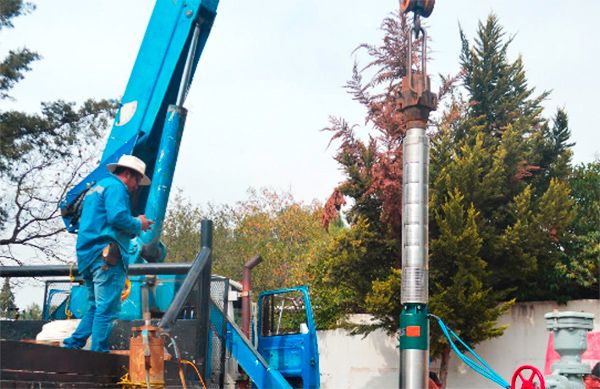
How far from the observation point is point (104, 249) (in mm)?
5828

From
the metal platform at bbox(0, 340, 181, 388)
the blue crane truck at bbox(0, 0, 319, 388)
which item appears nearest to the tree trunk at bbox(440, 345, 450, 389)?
the blue crane truck at bbox(0, 0, 319, 388)

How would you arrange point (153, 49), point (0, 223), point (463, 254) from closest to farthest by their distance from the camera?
point (153, 49) < point (463, 254) < point (0, 223)

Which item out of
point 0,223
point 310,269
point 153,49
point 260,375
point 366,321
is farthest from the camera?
point 310,269

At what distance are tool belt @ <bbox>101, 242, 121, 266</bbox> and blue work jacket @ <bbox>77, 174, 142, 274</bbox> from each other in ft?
0.20

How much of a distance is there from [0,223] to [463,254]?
1158cm

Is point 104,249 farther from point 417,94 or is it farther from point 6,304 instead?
point 6,304

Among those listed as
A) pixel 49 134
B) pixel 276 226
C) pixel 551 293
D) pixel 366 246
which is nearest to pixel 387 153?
pixel 366 246

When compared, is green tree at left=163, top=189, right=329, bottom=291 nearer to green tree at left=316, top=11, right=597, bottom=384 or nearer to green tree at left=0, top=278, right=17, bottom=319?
green tree at left=316, top=11, right=597, bottom=384

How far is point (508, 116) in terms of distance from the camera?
A: 21.0m

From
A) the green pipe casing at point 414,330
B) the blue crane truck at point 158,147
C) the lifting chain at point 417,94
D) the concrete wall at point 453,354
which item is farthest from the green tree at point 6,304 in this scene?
the concrete wall at point 453,354

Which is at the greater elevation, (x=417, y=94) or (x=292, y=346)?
(x=417, y=94)

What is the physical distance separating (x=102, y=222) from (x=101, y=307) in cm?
69

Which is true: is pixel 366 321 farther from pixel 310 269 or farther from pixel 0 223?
pixel 0 223

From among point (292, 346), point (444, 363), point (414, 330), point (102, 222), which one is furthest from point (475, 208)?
point (102, 222)
